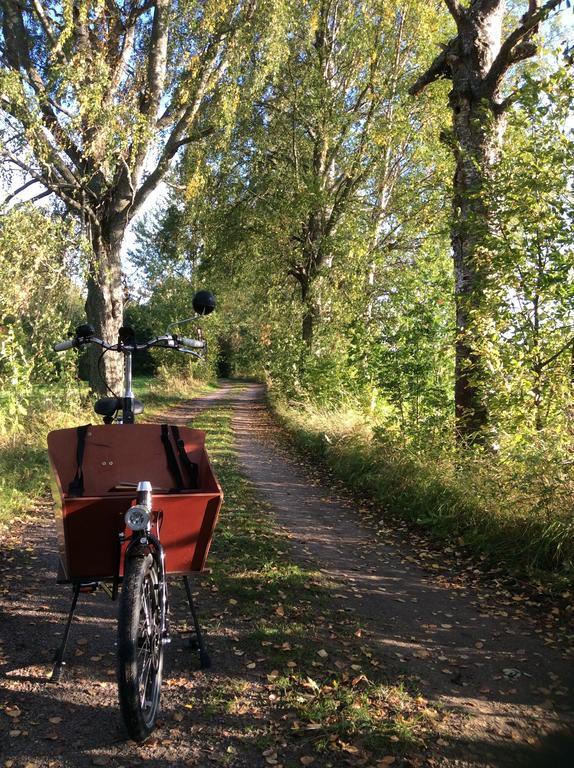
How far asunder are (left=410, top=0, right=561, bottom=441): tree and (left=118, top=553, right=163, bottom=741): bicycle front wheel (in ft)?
16.1

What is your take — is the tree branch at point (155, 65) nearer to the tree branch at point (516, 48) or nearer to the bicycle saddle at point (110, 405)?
the tree branch at point (516, 48)

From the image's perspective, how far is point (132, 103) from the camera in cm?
1149

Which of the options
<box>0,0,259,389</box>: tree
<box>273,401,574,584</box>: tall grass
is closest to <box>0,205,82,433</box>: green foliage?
<box>0,0,259,389</box>: tree

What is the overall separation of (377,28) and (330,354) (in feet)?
29.6

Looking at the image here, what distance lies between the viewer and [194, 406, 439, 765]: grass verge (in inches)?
113

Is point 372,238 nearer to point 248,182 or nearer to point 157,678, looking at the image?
point 248,182

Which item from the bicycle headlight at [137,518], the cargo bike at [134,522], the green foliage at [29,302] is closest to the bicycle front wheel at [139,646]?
the cargo bike at [134,522]

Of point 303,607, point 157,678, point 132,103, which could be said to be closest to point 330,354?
point 132,103

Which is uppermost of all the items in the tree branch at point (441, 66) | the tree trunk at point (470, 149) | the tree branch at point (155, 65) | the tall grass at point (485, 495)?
the tree branch at point (155, 65)

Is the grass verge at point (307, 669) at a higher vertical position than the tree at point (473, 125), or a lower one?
lower

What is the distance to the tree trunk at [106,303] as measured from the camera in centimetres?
1295

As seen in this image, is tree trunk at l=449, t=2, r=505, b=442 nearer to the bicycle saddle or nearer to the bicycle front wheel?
the bicycle saddle

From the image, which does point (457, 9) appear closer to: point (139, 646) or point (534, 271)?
point (534, 271)

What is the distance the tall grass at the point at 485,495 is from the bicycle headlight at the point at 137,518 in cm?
351
